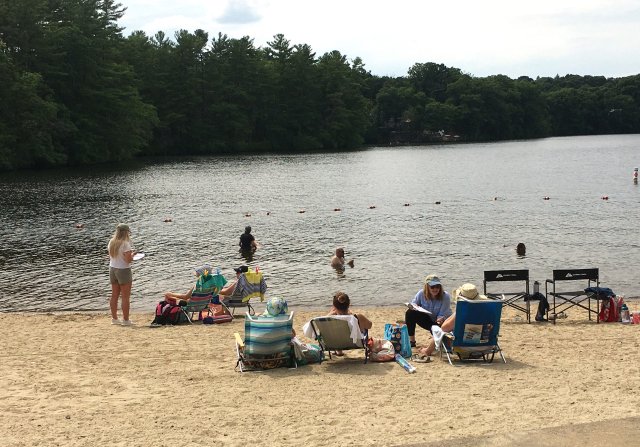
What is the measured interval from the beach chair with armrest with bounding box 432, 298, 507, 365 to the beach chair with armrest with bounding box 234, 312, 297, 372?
2.30 metres

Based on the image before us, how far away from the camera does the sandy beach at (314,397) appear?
774 centimetres

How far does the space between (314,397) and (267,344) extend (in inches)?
66.7

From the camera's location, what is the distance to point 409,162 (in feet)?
306

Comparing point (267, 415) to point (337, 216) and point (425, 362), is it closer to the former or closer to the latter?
point (425, 362)

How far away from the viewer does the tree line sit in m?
77.6

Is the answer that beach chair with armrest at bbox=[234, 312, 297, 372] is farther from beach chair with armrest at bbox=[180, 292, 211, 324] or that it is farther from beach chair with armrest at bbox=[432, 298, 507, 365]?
beach chair with armrest at bbox=[180, 292, 211, 324]

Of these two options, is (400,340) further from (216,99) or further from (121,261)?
(216,99)

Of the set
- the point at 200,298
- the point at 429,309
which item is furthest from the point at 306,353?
the point at 200,298

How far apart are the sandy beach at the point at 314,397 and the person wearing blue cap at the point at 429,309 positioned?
1177 mm

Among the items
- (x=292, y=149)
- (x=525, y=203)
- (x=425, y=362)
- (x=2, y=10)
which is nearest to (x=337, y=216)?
(x=525, y=203)

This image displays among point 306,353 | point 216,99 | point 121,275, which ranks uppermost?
point 216,99

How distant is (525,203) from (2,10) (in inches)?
2265

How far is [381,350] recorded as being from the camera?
1141 centimetres

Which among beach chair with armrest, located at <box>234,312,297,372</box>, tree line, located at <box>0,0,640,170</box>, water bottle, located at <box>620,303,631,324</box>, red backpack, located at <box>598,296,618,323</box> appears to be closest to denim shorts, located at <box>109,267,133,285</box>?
beach chair with armrest, located at <box>234,312,297,372</box>
